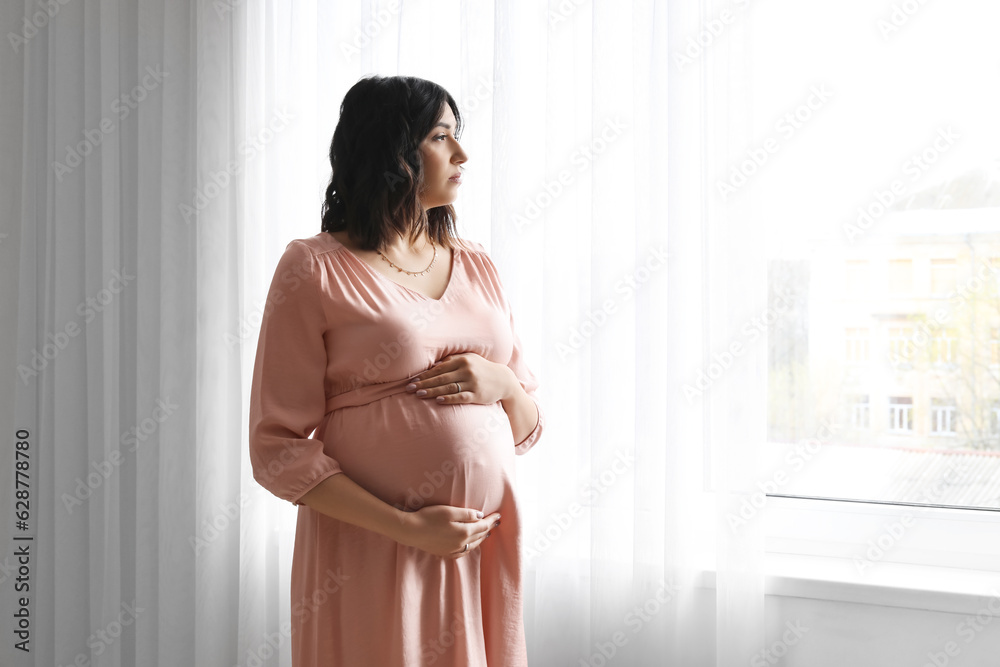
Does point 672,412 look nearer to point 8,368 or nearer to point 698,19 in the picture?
point 698,19

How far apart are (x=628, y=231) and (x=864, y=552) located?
806 millimetres

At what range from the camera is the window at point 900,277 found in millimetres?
1521

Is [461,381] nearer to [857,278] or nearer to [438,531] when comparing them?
[438,531]

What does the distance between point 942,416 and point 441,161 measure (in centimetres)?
114

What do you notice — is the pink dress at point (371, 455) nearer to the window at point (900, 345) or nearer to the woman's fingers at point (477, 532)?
the woman's fingers at point (477, 532)

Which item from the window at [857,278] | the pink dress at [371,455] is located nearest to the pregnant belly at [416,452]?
the pink dress at [371,455]

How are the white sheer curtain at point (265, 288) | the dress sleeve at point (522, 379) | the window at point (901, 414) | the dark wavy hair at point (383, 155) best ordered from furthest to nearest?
the window at point (901, 414) < the white sheer curtain at point (265, 288) < the dress sleeve at point (522, 379) < the dark wavy hair at point (383, 155)

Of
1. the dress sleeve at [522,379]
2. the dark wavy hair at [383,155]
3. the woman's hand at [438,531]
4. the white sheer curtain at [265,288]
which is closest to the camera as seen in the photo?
the woman's hand at [438,531]

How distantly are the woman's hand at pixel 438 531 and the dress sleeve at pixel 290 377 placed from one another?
0.13 meters

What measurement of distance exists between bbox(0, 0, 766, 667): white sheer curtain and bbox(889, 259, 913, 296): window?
36 cm

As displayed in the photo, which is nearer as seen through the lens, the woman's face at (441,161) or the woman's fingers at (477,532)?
the woman's fingers at (477,532)

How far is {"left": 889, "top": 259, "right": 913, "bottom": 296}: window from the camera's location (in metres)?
1.52

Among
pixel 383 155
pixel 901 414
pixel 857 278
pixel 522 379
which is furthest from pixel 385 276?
pixel 901 414

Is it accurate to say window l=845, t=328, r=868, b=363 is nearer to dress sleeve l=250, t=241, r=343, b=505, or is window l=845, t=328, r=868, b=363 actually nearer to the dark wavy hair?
the dark wavy hair
